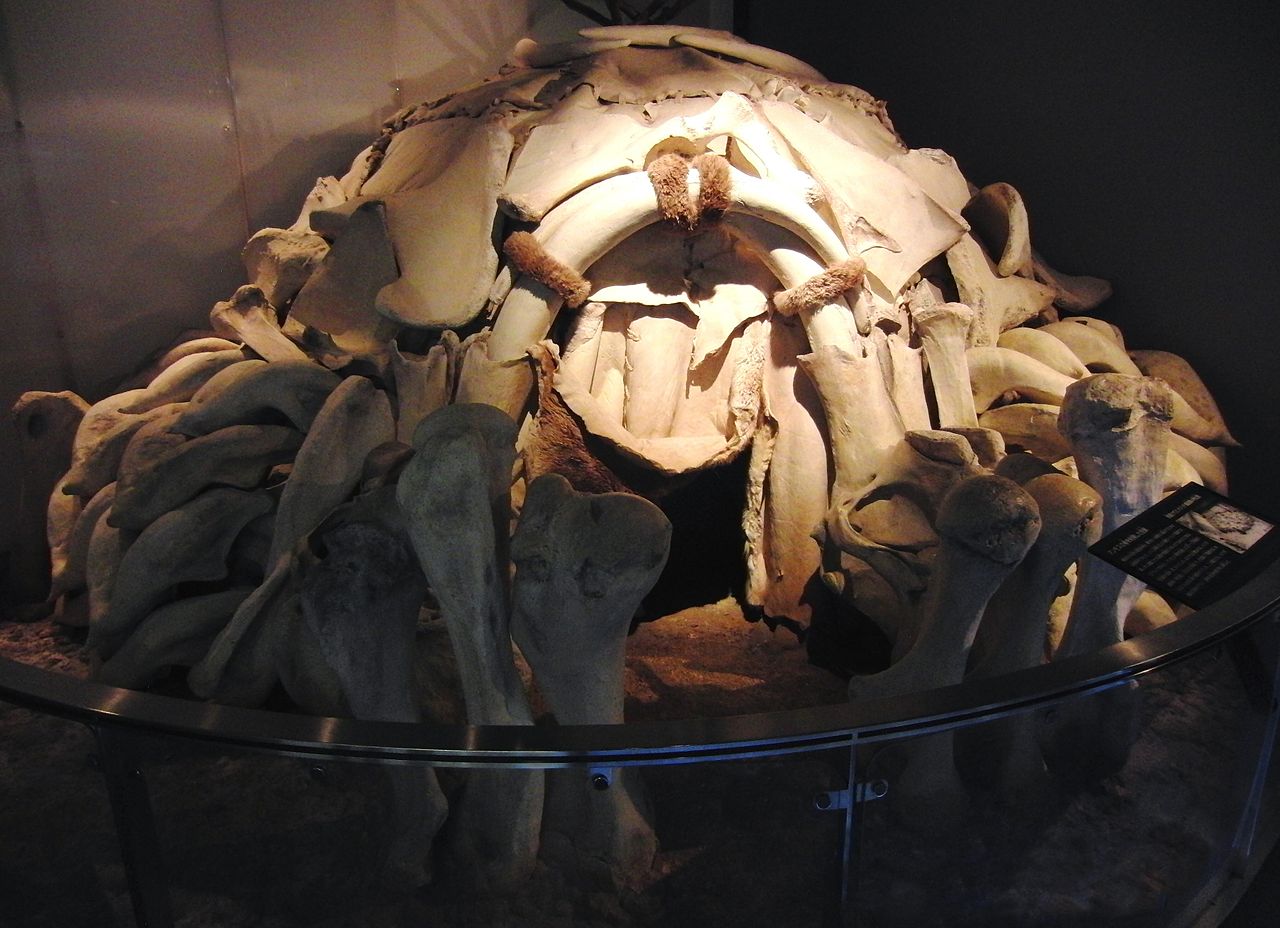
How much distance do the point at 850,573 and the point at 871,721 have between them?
1.02 m

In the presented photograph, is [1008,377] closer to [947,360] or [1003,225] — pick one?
[947,360]

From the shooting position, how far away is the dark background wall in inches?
109

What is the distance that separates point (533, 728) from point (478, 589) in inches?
12.9

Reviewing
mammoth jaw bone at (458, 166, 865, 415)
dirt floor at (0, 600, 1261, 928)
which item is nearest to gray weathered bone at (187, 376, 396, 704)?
mammoth jaw bone at (458, 166, 865, 415)

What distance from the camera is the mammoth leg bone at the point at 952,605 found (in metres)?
1.49

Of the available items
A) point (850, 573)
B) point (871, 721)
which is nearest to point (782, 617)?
point (850, 573)

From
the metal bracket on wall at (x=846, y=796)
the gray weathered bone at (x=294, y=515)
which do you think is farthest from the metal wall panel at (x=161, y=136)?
the metal bracket on wall at (x=846, y=796)

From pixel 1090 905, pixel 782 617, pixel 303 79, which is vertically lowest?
pixel 782 617

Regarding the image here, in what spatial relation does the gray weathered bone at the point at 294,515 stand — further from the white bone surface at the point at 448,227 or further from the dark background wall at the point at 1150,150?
the dark background wall at the point at 1150,150

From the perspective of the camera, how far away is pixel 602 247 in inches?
94.9

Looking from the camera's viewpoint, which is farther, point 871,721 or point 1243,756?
point 1243,756

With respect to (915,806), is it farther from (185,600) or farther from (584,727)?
(185,600)

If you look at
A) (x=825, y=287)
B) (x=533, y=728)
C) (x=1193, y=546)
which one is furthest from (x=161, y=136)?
(x=1193, y=546)

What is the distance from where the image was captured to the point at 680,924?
1.45m
